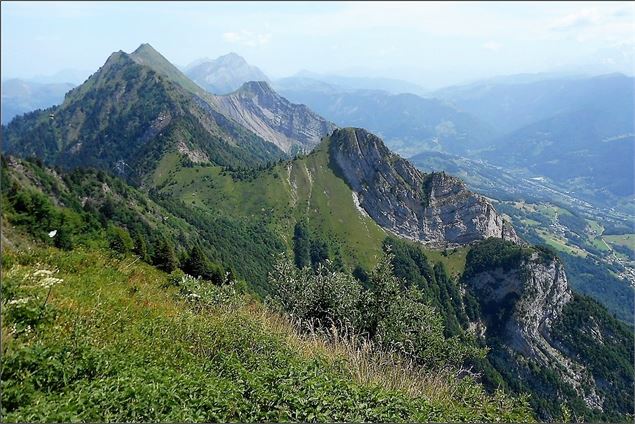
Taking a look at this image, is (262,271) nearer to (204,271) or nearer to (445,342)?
(204,271)

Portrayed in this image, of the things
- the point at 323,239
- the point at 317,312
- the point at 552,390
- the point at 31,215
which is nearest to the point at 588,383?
the point at 552,390

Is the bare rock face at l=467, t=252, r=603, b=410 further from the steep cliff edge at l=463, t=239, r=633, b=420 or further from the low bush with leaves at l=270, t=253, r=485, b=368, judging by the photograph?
the low bush with leaves at l=270, t=253, r=485, b=368

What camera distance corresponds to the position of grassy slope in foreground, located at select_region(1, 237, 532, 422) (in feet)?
28.6

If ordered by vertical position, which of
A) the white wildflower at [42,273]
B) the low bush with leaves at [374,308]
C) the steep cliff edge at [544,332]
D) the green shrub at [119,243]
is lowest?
the steep cliff edge at [544,332]

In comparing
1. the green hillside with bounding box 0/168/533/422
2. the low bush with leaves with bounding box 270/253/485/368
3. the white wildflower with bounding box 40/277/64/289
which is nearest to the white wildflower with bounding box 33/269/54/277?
the green hillside with bounding box 0/168/533/422

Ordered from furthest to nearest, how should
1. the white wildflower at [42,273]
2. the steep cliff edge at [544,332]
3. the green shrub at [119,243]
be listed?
the steep cliff edge at [544,332], the green shrub at [119,243], the white wildflower at [42,273]

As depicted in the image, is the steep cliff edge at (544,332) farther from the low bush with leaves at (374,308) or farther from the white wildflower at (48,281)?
the white wildflower at (48,281)

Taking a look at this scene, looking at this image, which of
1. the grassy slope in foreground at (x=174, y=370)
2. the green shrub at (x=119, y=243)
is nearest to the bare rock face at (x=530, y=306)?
the green shrub at (x=119, y=243)

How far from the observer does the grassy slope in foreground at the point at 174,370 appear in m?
8.71

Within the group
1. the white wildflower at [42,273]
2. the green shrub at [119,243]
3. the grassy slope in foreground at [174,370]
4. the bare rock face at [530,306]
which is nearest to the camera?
the grassy slope in foreground at [174,370]

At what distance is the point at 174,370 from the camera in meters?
10.9

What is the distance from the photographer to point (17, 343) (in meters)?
9.64

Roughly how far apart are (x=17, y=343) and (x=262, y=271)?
155073mm

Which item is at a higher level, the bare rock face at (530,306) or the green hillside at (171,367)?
the green hillside at (171,367)
